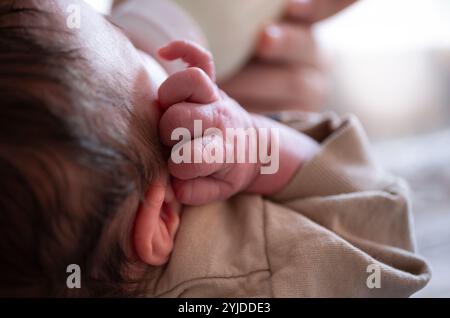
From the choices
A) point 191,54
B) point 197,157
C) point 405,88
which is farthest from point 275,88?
point 197,157

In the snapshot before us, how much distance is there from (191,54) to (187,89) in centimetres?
9

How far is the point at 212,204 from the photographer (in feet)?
2.05

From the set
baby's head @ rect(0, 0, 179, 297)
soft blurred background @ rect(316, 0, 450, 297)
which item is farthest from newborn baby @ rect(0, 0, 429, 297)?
soft blurred background @ rect(316, 0, 450, 297)

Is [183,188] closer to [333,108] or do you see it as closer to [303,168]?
[303,168]

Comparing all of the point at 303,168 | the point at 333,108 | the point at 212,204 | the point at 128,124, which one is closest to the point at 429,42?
the point at 333,108

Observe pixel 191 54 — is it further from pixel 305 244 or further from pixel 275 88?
pixel 275 88

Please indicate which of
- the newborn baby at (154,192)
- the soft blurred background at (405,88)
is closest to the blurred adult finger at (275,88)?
the soft blurred background at (405,88)

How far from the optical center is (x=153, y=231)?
54cm

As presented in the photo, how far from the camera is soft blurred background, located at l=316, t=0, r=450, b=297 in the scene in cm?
95

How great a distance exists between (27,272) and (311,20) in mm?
879

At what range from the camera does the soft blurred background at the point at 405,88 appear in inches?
37.4

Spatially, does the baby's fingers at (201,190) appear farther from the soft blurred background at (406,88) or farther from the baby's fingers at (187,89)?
the soft blurred background at (406,88)

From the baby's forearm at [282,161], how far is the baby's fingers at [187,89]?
0.37ft

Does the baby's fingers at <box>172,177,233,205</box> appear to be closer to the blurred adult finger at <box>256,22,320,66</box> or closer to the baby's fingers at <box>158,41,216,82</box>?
the baby's fingers at <box>158,41,216,82</box>
